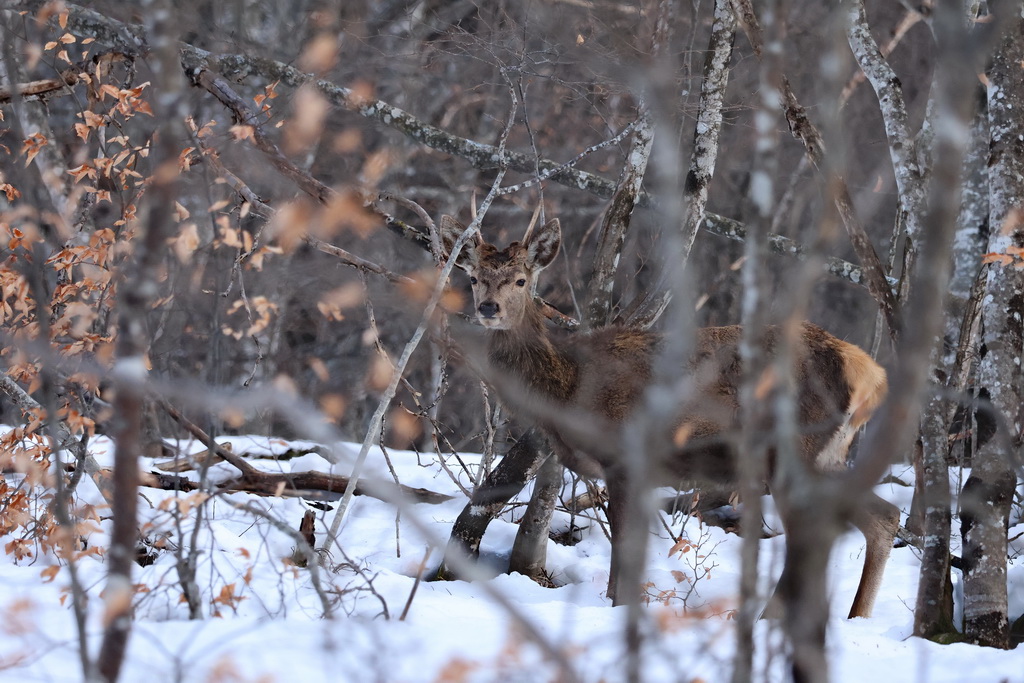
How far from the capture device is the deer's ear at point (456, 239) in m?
6.46

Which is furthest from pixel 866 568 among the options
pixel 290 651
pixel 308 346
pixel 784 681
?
pixel 308 346

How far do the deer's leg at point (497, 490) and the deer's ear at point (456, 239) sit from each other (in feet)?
3.99

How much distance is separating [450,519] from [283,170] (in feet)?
8.93

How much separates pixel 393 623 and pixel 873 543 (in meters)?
3.15

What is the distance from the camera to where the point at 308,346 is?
53.5 feet

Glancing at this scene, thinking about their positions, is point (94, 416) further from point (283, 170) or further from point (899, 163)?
point (899, 163)

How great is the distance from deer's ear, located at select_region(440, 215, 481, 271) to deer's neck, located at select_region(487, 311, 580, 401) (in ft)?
1.70

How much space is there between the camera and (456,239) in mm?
6602

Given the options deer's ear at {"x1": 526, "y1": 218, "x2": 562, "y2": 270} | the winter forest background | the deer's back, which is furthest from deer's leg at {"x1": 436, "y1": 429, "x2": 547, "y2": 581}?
deer's ear at {"x1": 526, "y1": 218, "x2": 562, "y2": 270}

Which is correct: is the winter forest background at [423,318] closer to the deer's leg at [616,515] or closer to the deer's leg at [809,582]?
the deer's leg at [809,582]

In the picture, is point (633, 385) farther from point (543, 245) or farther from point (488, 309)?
point (543, 245)

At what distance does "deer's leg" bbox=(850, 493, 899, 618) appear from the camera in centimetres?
570

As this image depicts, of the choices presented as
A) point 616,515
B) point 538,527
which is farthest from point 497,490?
point 616,515

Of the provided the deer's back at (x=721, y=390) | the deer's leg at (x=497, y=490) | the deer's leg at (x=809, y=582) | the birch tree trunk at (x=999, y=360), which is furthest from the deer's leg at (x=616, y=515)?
the deer's leg at (x=809, y=582)
